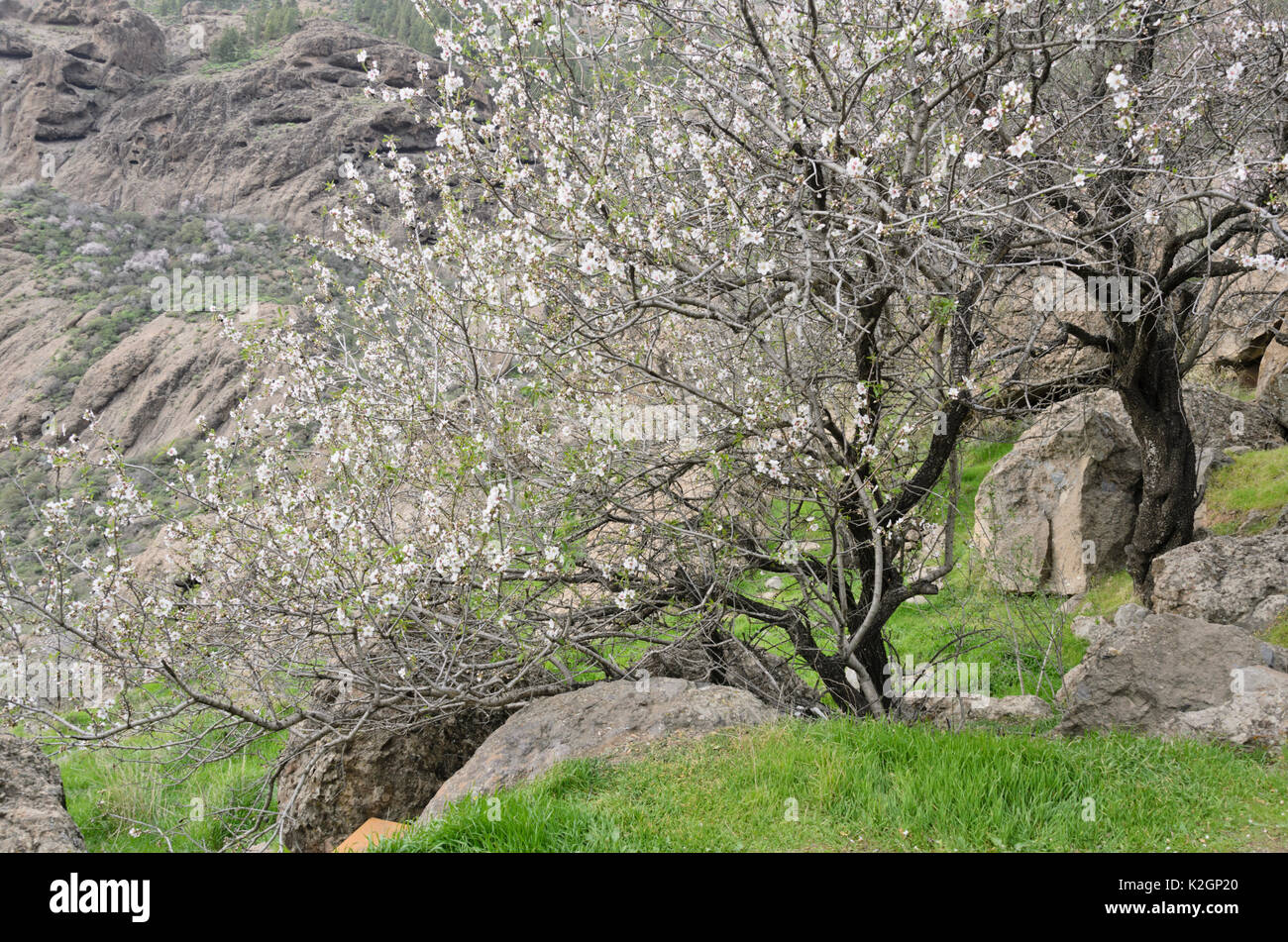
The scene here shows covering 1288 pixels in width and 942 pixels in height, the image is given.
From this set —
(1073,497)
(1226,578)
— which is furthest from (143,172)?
(1226,578)

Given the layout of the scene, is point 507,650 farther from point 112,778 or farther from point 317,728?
point 112,778

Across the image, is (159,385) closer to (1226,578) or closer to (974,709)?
(974,709)

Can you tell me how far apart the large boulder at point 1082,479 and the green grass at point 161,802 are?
7.99m

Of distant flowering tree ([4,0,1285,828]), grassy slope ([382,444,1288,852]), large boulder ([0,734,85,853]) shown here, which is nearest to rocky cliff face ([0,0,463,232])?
distant flowering tree ([4,0,1285,828])

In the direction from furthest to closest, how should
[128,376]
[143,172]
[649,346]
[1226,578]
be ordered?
[143,172], [128,376], [1226,578], [649,346]

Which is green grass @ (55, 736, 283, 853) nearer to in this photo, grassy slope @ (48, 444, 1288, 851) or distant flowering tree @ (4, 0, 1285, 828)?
distant flowering tree @ (4, 0, 1285, 828)

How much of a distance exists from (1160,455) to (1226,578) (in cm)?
181

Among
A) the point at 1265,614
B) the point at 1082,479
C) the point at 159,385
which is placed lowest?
the point at 1265,614

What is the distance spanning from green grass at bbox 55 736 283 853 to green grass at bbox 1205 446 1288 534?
1037 centimetres

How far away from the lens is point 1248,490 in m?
9.30

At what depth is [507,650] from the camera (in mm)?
5680

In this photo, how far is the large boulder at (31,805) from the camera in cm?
382

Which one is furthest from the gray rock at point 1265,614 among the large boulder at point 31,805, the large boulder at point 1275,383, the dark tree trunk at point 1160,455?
the large boulder at point 31,805

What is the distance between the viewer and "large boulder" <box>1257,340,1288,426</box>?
419 inches
